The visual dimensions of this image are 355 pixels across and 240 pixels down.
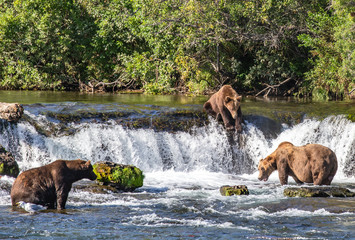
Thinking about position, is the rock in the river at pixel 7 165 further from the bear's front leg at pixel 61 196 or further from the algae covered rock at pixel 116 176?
the bear's front leg at pixel 61 196

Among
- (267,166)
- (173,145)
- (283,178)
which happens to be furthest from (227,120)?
(283,178)

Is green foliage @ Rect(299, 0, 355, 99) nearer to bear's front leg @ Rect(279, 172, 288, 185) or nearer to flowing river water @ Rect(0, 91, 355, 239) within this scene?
flowing river water @ Rect(0, 91, 355, 239)

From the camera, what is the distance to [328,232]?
8.85 m

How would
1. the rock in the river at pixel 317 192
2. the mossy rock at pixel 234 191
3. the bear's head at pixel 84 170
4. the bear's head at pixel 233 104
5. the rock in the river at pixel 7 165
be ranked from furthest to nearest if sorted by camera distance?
the bear's head at pixel 233 104
the rock in the river at pixel 7 165
the mossy rock at pixel 234 191
the rock in the river at pixel 317 192
the bear's head at pixel 84 170

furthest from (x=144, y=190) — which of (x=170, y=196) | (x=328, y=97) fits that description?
(x=328, y=97)

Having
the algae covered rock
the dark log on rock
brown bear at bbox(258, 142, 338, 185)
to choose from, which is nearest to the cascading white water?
the dark log on rock

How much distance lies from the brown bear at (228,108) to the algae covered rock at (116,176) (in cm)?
547

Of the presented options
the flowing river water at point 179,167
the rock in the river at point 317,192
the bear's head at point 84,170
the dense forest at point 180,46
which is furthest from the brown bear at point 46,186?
the dense forest at point 180,46

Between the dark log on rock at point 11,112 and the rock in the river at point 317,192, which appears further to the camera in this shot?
the dark log on rock at point 11,112

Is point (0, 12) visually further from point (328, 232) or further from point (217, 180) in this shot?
point (328, 232)

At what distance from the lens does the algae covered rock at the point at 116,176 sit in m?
12.2

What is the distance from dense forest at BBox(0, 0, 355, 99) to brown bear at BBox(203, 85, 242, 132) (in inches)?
255

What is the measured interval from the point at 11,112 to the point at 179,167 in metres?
5.18

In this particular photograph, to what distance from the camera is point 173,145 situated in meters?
16.6
